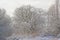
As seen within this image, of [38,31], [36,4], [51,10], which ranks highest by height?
[36,4]

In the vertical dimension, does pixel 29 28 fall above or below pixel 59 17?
below

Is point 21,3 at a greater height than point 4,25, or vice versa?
point 21,3

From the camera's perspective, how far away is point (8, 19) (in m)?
1.43

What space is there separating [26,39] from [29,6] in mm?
499

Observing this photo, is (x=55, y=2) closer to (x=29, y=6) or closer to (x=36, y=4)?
(x=36, y=4)

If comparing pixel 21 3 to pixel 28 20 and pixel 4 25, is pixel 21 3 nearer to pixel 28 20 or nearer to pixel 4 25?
pixel 28 20

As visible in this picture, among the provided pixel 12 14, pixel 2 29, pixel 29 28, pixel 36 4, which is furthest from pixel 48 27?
pixel 2 29

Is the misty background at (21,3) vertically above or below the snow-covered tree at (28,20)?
above

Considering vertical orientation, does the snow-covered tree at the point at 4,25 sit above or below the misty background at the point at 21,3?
below

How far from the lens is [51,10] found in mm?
1443

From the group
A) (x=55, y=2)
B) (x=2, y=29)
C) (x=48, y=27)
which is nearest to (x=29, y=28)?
(x=48, y=27)

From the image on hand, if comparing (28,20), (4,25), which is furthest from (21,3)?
(4,25)

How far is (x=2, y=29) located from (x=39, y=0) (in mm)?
716

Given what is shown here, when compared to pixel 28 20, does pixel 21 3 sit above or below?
above
